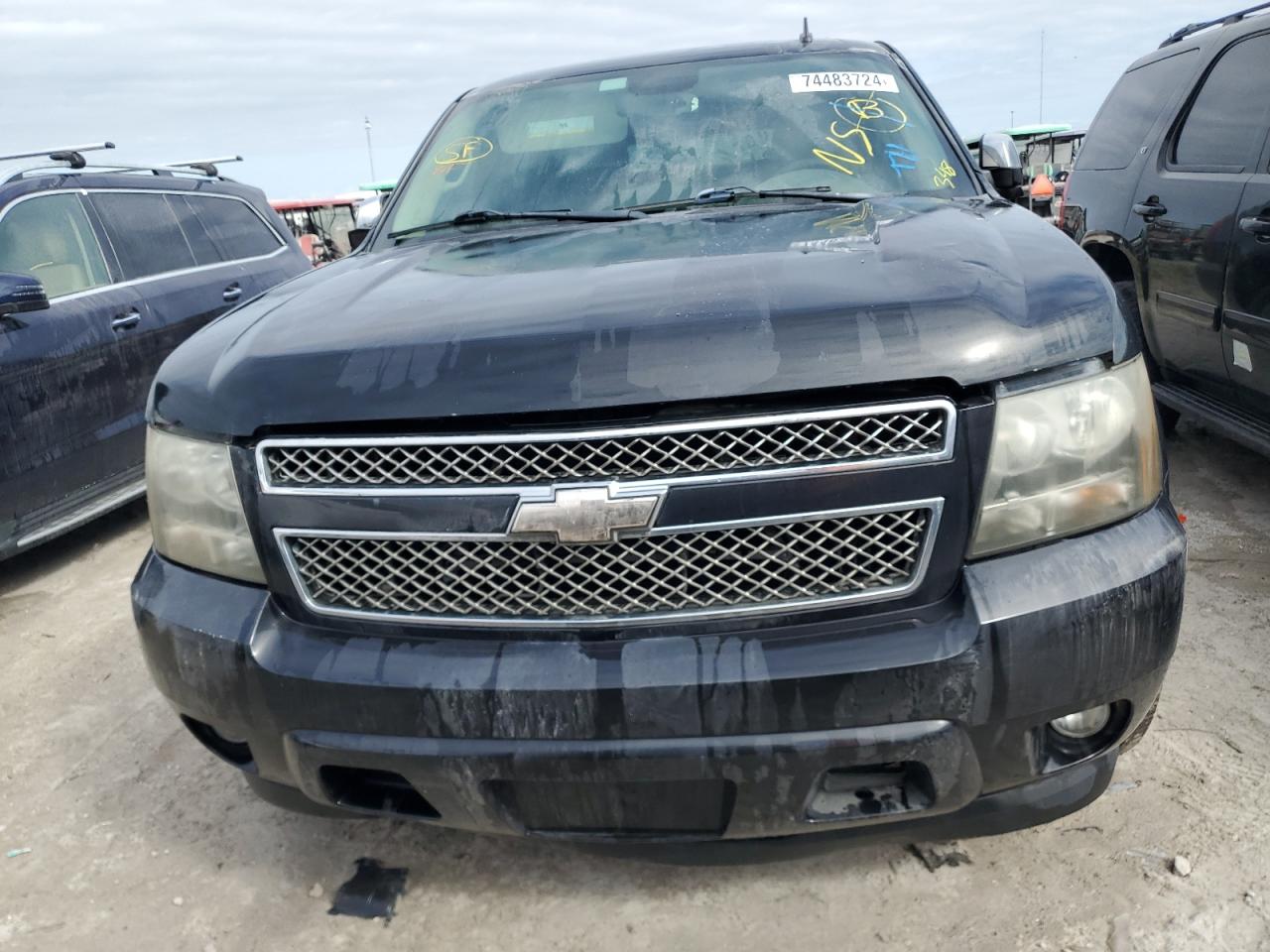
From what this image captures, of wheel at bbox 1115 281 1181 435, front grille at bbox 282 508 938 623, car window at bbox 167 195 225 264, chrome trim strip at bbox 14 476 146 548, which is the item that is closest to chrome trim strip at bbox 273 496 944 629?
front grille at bbox 282 508 938 623

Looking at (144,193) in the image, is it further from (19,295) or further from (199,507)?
(199,507)

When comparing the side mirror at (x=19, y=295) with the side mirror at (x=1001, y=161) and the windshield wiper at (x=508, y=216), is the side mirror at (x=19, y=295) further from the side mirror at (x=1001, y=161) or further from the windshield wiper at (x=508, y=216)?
the side mirror at (x=1001, y=161)

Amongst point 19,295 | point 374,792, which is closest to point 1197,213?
point 374,792

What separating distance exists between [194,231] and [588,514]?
493 centimetres

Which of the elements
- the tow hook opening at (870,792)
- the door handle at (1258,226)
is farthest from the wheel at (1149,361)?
the tow hook opening at (870,792)

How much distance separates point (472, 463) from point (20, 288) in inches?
128

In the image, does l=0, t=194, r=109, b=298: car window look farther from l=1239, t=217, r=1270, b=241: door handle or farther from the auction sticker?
l=1239, t=217, r=1270, b=241: door handle

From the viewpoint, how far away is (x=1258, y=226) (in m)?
3.61

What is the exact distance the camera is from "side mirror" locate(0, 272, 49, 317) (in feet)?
13.1

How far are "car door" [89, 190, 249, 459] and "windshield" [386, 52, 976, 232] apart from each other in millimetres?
2324

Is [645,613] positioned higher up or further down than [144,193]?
further down

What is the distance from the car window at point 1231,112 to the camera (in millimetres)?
3934

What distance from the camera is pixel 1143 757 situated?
98.8 inches

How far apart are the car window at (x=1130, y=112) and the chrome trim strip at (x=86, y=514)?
16.1 ft
